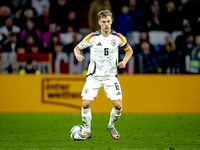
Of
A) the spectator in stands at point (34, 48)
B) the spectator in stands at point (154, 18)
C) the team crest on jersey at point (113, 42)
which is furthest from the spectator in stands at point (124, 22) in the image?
the team crest on jersey at point (113, 42)

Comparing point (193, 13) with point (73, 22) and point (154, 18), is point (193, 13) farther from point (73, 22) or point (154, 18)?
point (73, 22)

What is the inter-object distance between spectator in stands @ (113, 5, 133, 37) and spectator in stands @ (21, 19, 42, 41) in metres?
2.61

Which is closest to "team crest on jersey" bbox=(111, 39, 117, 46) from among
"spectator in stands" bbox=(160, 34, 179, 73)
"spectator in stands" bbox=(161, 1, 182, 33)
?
"spectator in stands" bbox=(160, 34, 179, 73)

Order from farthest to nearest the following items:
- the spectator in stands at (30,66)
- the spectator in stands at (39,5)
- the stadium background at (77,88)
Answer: the spectator in stands at (39,5), the spectator in stands at (30,66), the stadium background at (77,88)

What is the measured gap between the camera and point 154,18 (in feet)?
44.3

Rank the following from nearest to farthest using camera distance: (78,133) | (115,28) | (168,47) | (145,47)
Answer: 1. (78,133)
2. (145,47)
3. (168,47)
4. (115,28)

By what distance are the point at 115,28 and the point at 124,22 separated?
0.39 m

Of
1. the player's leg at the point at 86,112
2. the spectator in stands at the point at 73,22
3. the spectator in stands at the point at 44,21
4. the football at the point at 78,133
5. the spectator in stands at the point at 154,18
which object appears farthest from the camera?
the spectator in stands at the point at 154,18

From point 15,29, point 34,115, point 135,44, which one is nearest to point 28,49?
point 15,29

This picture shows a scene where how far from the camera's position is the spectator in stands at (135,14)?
13.2m

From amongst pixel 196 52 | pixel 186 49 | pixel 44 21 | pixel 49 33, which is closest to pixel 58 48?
pixel 49 33

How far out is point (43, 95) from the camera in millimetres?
10742

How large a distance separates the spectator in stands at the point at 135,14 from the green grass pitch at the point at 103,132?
395cm

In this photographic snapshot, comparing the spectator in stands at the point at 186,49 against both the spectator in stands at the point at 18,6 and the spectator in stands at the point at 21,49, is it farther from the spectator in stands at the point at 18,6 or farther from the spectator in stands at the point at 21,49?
the spectator in stands at the point at 18,6
